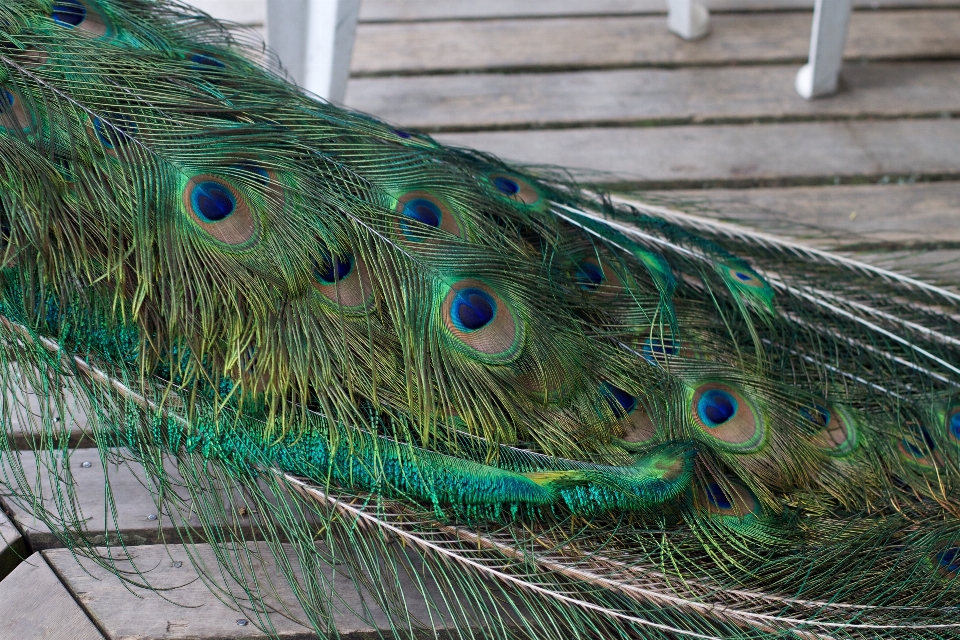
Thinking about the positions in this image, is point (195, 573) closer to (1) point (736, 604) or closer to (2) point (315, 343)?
→ (2) point (315, 343)

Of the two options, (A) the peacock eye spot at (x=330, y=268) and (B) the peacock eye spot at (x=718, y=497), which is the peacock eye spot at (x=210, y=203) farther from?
(B) the peacock eye spot at (x=718, y=497)

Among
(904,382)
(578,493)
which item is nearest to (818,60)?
(904,382)

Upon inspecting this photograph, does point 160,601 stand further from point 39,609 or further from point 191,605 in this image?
point 39,609

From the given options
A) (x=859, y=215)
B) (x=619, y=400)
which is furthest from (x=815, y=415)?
(x=859, y=215)

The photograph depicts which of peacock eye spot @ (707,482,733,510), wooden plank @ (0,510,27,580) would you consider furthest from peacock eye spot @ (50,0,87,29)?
peacock eye spot @ (707,482,733,510)

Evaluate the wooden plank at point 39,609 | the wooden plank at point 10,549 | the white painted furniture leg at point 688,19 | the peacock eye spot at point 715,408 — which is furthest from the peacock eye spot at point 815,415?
the white painted furniture leg at point 688,19

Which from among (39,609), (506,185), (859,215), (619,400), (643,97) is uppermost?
(643,97)
